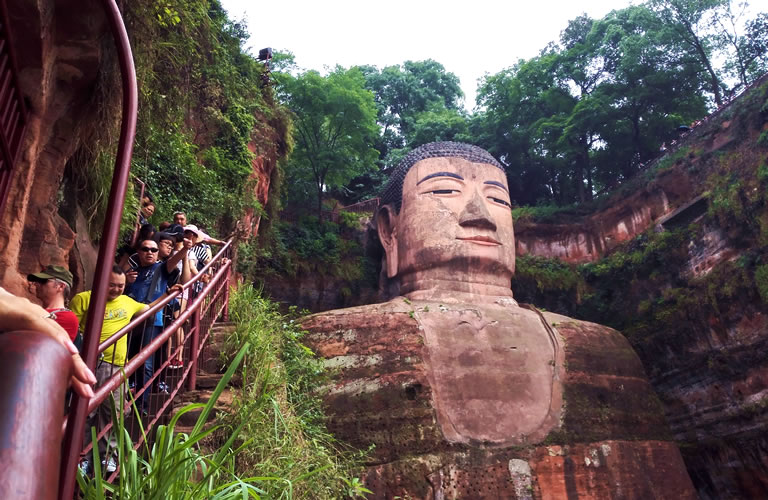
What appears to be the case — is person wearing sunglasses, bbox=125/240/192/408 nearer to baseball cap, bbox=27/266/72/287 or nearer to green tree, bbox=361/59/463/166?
baseball cap, bbox=27/266/72/287

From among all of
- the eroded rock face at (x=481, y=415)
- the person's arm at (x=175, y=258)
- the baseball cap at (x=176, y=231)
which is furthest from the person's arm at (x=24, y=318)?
the eroded rock face at (x=481, y=415)

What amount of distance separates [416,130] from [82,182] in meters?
17.3

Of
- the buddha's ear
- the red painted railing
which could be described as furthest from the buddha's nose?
the red painted railing

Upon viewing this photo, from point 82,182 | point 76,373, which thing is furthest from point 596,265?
point 76,373

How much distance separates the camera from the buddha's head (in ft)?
29.1

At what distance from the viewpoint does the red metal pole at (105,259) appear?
1354mm

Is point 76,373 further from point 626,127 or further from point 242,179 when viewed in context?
point 626,127

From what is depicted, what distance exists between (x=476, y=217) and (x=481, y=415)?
3.39m

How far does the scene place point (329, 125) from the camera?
605 inches

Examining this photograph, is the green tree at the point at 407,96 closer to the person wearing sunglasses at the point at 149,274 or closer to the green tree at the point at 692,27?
the green tree at the point at 692,27

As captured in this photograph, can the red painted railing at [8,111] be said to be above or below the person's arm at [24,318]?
above

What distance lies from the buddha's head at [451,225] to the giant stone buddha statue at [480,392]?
0.03 meters

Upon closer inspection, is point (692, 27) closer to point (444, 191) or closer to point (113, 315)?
point (444, 191)

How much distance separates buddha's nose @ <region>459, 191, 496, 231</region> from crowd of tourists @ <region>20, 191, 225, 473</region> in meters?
4.36
